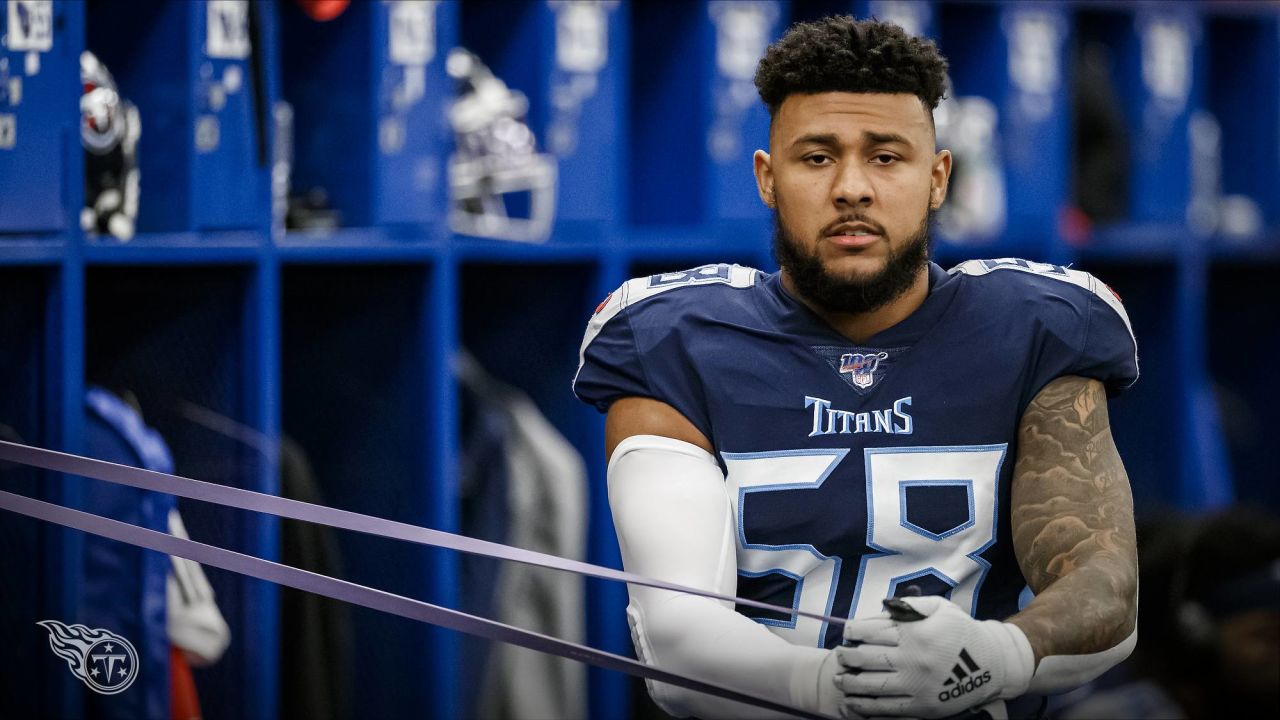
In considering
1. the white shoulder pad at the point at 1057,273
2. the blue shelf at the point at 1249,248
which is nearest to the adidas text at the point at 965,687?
the white shoulder pad at the point at 1057,273

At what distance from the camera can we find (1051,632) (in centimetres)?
123

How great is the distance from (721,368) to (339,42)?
1.43 meters

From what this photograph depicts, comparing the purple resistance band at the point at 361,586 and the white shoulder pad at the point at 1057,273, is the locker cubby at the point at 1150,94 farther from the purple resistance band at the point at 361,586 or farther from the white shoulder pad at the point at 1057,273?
the purple resistance band at the point at 361,586

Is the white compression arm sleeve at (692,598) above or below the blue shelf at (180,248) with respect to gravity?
below

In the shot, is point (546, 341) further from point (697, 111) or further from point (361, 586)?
point (361, 586)

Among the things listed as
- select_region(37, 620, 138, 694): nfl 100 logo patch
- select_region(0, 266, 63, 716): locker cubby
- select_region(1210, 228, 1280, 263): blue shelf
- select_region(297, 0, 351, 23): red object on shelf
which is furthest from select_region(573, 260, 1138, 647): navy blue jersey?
select_region(1210, 228, 1280, 263): blue shelf

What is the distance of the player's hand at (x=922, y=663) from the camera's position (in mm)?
1164

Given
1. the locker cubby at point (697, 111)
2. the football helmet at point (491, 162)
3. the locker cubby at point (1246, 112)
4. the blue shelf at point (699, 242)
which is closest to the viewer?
the football helmet at point (491, 162)

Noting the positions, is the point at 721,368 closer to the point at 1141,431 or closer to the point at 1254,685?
the point at 1254,685

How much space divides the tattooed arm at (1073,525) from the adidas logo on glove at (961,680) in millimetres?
70

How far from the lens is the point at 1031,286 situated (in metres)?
1.44

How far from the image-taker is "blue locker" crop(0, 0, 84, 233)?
1.84 m

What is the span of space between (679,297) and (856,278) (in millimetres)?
174

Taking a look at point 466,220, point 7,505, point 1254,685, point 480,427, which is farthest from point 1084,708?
point 7,505
